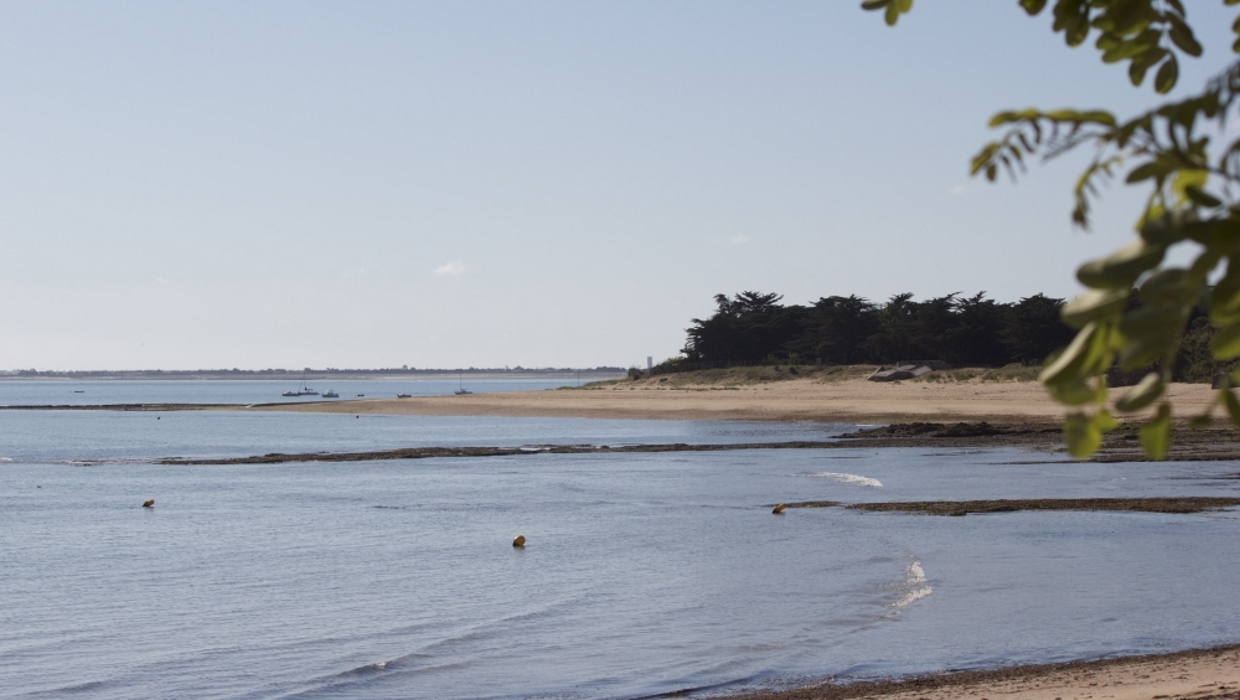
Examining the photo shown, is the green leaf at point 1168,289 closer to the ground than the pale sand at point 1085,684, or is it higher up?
higher up

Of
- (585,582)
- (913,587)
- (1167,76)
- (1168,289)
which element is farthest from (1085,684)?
(1168,289)

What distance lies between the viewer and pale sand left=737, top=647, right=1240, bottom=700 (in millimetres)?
12320

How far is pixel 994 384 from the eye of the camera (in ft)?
260

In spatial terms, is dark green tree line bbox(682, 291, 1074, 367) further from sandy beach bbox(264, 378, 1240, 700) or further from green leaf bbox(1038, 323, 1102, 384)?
green leaf bbox(1038, 323, 1102, 384)

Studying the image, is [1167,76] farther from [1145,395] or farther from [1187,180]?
[1145,395]

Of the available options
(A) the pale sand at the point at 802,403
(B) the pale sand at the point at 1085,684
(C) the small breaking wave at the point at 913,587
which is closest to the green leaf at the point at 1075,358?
(B) the pale sand at the point at 1085,684

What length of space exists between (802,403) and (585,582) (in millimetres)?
62323

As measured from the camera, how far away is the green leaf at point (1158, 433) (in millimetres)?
2180

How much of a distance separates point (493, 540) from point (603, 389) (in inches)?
3459

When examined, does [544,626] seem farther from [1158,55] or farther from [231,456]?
[231,456]

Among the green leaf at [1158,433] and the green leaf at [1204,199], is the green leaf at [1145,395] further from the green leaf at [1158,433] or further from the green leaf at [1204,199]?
the green leaf at [1204,199]

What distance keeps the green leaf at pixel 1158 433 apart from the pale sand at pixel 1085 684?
11057 millimetres

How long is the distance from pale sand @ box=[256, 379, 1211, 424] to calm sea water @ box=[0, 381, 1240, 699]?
2499cm

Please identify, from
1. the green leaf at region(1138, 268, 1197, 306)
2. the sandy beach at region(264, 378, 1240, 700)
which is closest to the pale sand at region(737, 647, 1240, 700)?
the sandy beach at region(264, 378, 1240, 700)
